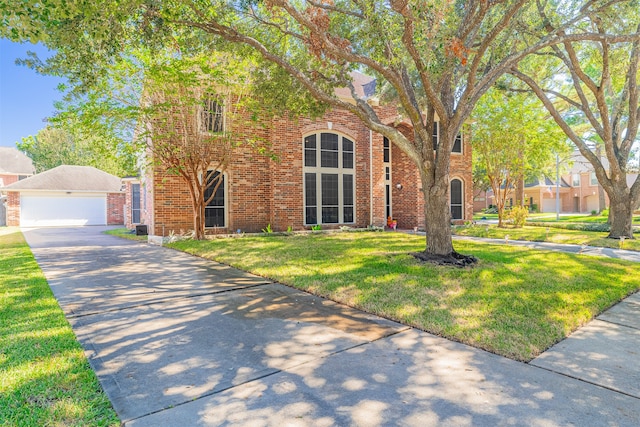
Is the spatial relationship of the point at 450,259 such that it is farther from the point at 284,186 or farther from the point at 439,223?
the point at 284,186

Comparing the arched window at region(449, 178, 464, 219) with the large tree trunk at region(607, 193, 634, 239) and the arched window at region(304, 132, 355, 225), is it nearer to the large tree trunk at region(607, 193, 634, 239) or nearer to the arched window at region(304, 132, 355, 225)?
the arched window at region(304, 132, 355, 225)

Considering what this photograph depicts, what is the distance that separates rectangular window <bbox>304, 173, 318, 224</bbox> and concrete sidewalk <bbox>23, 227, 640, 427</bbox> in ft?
31.1

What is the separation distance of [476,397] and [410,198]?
14886 mm

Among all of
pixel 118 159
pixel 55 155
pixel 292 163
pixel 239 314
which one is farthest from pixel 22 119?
pixel 239 314

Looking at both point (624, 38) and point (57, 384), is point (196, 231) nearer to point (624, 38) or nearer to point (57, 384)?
point (57, 384)

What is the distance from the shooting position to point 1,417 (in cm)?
227

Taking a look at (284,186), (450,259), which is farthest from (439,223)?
(284,186)

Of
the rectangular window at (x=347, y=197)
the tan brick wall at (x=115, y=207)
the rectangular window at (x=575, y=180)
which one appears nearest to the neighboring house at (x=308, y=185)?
the rectangular window at (x=347, y=197)

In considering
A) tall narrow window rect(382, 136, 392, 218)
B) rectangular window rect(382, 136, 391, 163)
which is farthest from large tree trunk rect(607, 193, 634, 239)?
rectangular window rect(382, 136, 391, 163)

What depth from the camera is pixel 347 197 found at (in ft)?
50.8

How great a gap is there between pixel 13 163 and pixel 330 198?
115 ft

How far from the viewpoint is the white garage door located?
80.3 ft

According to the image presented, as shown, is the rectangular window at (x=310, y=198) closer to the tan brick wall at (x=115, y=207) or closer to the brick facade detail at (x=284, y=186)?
the brick facade detail at (x=284, y=186)

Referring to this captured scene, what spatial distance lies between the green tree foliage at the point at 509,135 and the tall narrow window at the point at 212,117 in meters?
10.8
